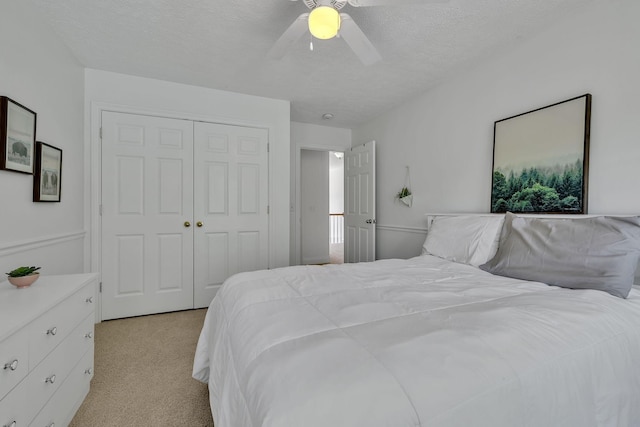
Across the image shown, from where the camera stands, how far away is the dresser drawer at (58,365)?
1.05 metres

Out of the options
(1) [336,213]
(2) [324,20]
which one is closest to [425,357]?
(2) [324,20]

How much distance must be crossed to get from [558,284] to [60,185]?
Answer: 337cm

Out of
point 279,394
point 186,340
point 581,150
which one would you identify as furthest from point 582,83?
point 186,340

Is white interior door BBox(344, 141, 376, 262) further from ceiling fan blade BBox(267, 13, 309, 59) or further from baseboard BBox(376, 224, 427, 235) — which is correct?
ceiling fan blade BBox(267, 13, 309, 59)

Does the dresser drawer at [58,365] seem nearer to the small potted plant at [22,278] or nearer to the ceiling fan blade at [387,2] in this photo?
the small potted plant at [22,278]

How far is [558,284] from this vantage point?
1465 millimetres

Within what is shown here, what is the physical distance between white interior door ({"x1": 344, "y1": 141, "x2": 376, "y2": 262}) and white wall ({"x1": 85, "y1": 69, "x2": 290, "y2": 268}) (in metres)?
1.14

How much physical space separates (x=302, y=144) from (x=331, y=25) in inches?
110

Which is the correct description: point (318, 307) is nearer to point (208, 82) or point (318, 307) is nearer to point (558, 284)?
point (558, 284)

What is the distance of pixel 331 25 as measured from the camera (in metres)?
1.44

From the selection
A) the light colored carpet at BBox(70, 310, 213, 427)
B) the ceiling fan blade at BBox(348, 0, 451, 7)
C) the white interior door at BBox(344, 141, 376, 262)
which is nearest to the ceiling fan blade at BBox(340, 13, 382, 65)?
the ceiling fan blade at BBox(348, 0, 451, 7)

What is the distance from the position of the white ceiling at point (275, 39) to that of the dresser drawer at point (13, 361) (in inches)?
76.4

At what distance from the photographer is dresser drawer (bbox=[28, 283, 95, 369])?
3.44 feet

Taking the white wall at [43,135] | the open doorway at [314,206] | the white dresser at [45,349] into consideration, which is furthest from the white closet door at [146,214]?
the open doorway at [314,206]
